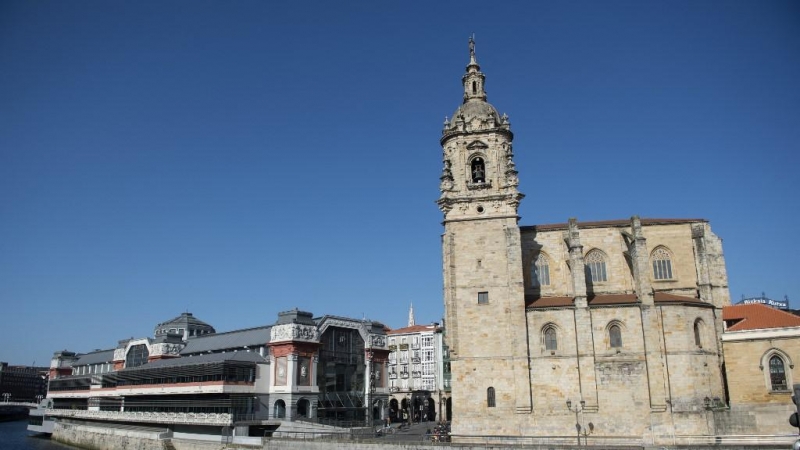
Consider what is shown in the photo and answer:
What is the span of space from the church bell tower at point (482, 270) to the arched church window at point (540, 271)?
4525mm

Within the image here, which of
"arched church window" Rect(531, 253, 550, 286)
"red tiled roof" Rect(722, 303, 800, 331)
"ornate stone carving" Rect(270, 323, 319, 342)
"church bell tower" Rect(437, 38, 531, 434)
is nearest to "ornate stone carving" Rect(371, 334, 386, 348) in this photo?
"ornate stone carving" Rect(270, 323, 319, 342)

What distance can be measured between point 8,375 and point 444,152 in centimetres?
18202

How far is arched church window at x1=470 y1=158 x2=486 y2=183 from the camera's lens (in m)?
50.7

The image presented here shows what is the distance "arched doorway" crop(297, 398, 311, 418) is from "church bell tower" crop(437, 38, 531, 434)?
21.9 metres

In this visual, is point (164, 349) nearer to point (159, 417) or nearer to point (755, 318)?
point (159, 417)

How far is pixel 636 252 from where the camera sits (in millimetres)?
46031

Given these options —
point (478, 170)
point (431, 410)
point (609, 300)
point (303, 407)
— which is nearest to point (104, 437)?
point (303, 407)

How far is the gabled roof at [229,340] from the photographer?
221ft

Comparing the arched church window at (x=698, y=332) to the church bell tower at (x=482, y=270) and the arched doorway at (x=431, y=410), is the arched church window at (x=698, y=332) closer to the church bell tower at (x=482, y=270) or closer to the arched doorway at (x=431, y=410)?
the church bell tower at (x=482, y=270)

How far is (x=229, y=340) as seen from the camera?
72875 mm

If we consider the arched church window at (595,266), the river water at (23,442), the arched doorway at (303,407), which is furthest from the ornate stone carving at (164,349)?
the arched church window at (595,266)

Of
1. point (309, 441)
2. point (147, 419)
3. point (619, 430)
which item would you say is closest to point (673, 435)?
point (619, 430)

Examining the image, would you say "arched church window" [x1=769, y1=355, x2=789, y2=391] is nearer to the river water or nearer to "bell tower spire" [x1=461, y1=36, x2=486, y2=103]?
"bell tower spire" [x1=461, y1=36, x2=486, y2=103]

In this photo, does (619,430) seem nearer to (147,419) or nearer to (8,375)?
(147,419)
